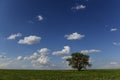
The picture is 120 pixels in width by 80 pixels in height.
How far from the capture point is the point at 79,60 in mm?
95062

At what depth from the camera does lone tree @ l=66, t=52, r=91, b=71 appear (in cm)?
9450

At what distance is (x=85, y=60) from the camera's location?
94688 millimetres

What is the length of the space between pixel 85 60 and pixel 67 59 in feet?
23.4

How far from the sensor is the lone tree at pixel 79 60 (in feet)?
→ 310

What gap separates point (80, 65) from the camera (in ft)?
314

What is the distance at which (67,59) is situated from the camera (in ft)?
319

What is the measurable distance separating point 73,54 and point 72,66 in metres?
5.03

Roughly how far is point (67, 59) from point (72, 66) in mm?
3327

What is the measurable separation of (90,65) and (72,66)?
6861mm

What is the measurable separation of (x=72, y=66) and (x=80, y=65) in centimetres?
308

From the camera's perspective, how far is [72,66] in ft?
316

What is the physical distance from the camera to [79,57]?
9488 cm

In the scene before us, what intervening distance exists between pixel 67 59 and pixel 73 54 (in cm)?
411

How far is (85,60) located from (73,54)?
198 inches
